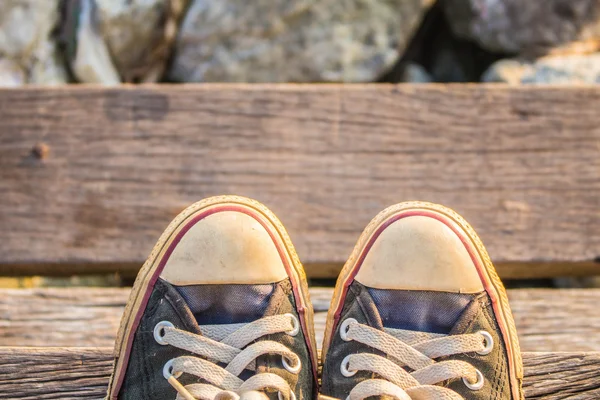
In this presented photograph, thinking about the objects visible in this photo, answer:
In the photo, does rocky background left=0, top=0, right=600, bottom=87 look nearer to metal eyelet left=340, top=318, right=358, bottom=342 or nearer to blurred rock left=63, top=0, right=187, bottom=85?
blurred rock left=63, top=0, right=187, bottom=85

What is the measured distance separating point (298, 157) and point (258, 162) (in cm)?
12

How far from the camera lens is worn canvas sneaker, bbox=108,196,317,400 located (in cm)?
109

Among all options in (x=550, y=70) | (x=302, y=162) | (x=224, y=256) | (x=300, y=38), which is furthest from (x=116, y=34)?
(x=550, y=70)

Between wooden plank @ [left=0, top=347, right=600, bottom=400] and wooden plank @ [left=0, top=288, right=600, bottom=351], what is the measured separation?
0.14 metres

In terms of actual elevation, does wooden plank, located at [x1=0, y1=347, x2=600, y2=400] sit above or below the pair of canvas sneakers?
below

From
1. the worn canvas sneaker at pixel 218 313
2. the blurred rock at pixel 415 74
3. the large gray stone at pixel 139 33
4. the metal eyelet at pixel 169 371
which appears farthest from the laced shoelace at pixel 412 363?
the large gray stone at pixel 139 33

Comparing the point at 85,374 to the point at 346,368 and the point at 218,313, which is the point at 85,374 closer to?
the point at 218,313

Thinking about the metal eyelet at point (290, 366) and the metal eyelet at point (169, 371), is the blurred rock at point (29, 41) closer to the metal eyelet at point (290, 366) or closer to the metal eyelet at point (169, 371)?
the metal eyelet at point (169, 371)

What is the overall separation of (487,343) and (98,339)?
938mm

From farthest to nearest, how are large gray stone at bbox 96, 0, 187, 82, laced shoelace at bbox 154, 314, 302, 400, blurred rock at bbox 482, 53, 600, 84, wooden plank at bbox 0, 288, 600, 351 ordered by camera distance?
large gray stone at bbox 96, 0, 187, 82 < blurred rock at bbox 482, 53, 600, 84 < wooden plank at bbox 0, 288, 600, 351 < laced shoelace at bbox 154, 314, 302, 400

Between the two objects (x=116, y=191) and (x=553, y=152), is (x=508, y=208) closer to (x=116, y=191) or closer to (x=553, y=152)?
(x=553, y=152)

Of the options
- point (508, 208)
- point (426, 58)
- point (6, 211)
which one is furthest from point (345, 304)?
point (426, 58)

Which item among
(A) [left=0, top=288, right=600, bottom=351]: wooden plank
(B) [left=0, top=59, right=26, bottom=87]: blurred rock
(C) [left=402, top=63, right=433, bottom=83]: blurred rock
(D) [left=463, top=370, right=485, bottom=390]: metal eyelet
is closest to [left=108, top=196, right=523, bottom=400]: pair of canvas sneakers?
(D) [left=463, top=370, right=485, bottom=390]: metal eyelet

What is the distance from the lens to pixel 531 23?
2266 millimetres
